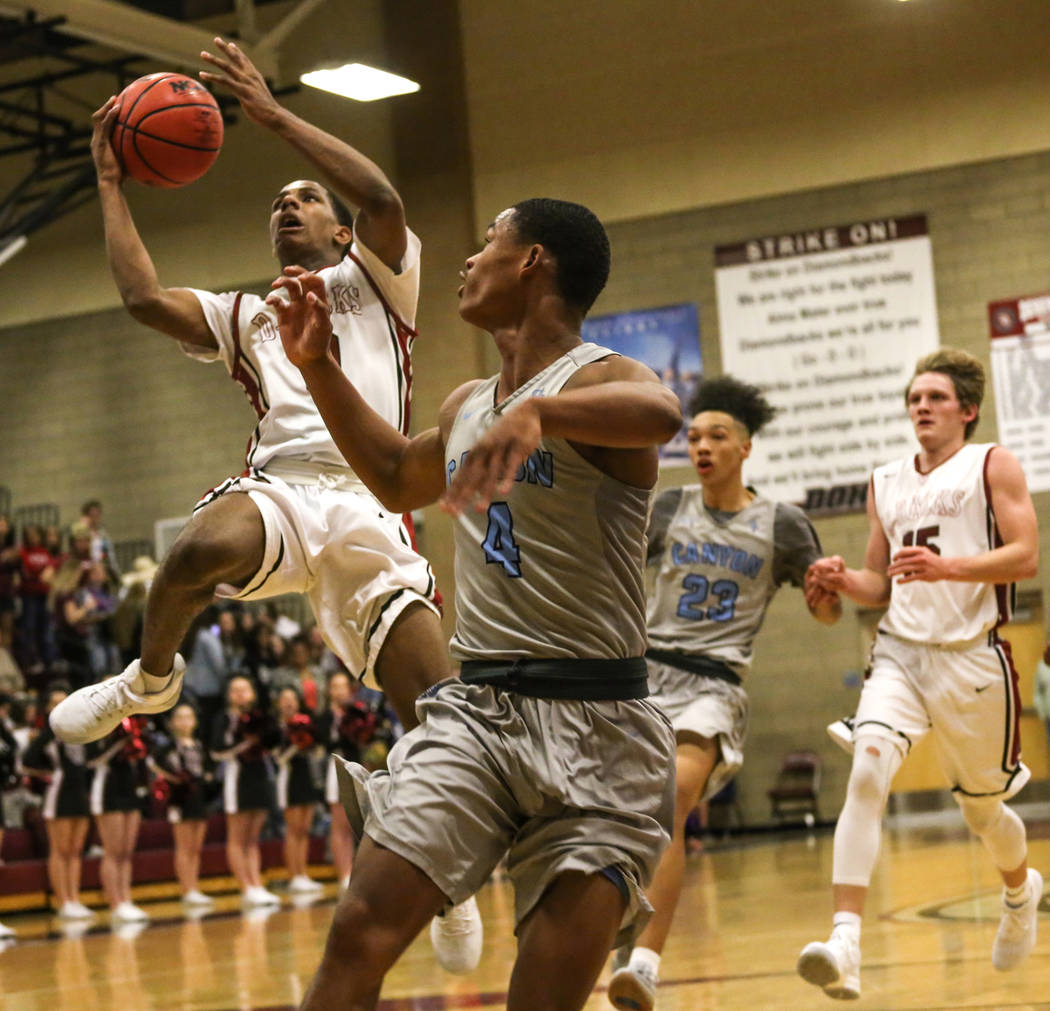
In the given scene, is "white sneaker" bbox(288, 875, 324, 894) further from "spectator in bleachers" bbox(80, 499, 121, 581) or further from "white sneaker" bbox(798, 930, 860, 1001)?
"white sneaker" bbox(798, 930, 860, 1001)

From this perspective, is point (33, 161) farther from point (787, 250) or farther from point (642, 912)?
point (642, 912)

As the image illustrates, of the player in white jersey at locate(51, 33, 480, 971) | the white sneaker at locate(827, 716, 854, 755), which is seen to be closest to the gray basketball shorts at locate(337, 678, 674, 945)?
the player in white jersey at locate(51, 33, 480, 971)

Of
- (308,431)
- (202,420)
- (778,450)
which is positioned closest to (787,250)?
(778,450)

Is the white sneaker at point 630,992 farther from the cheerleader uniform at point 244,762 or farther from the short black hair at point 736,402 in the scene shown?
the cheerleader uniform at point 244,762

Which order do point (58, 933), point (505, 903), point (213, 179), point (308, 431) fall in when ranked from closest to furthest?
1. point (308, 431)
2. point (505, 903)
3. point (58, 933)
4. point (213, 179)

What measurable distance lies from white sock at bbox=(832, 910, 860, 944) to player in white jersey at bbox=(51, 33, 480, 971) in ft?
3.57

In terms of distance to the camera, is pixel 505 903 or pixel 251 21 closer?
pixel 505 903

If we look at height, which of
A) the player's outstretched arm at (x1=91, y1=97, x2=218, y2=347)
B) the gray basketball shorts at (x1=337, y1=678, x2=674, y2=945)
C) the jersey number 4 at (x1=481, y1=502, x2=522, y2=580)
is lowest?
the gray basketball shorts at (x1=337, y1=678, x2=674, y2=945)

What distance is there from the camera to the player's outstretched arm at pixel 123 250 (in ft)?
15.2

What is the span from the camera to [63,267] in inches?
722

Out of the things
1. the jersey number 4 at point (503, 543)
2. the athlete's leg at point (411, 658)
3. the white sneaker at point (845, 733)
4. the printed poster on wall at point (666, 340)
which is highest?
the printed poster on wall at point (666, 340)

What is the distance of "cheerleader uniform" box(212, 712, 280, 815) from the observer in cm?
1255

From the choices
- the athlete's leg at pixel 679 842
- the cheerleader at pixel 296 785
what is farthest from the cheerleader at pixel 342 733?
the athlete's leg at pixel 679 842

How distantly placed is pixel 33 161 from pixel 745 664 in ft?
48.2
